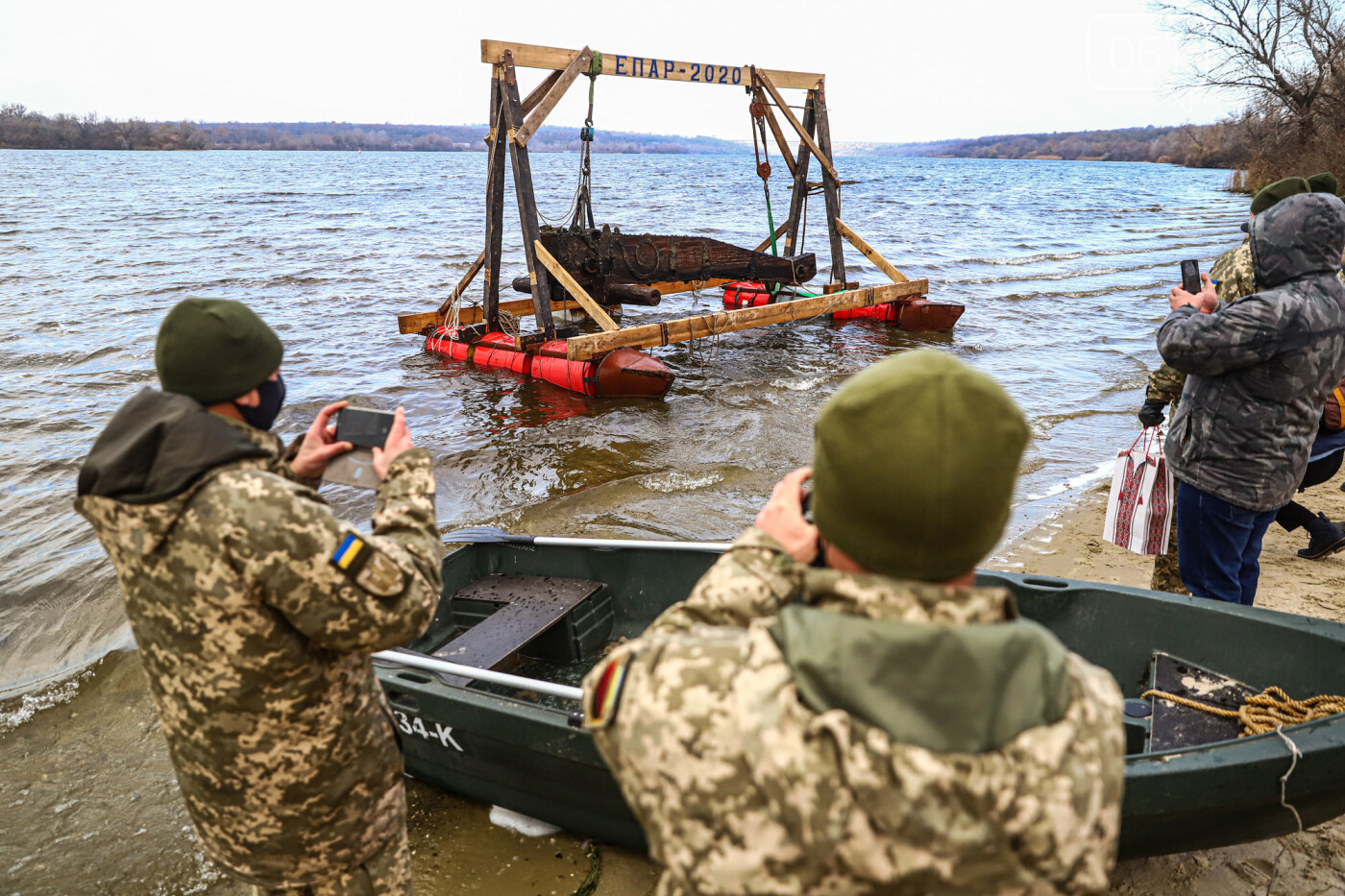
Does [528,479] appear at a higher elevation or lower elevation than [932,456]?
lower

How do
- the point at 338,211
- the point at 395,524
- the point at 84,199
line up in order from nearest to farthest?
the point at 395,524, the point at 338,211, the point at 84,199

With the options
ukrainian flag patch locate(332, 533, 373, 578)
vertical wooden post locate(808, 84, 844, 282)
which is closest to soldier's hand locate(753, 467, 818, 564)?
ukrainian flag patch locate(332, 533, 373, 578)

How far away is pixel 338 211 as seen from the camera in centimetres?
3647

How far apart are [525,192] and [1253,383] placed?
789 centimetres

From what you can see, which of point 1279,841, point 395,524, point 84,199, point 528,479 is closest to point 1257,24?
point 528,479

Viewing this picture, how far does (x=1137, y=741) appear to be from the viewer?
3268 mm

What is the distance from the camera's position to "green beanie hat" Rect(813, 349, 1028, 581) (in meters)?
1.06

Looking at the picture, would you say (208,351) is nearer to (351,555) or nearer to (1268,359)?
(351,555)

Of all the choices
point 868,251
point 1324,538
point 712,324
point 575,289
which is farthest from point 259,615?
point 868,251

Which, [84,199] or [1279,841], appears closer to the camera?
[1279,841]

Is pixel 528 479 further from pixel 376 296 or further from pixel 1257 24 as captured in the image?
pixel 1257 24

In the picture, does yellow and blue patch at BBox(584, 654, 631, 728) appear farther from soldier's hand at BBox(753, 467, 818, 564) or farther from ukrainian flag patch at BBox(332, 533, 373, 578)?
ukrainian flag patch at BBox(332, 533, 373, 578)

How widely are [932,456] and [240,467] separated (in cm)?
143

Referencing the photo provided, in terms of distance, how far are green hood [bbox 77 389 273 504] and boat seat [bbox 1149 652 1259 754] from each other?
3.21m
